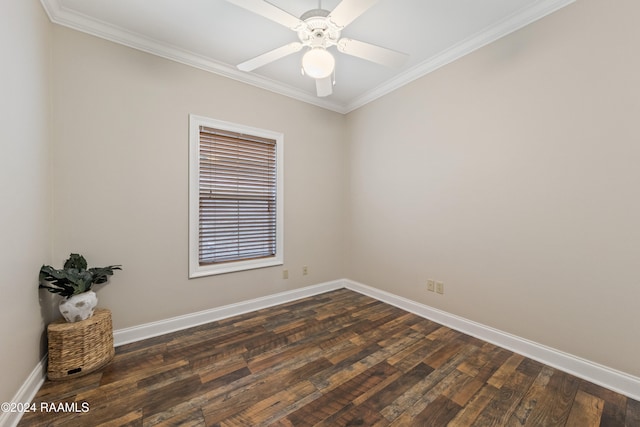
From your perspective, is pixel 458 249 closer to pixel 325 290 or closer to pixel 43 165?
pixel 325 290

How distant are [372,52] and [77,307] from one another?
9.18 ft

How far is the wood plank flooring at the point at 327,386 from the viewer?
4.66 feet

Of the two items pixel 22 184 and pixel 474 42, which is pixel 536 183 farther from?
pixel 22 184

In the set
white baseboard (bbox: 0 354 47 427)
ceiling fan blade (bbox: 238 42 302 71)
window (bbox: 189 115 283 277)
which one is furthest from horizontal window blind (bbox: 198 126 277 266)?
white baseboard (bbox: 0 354 47 427)

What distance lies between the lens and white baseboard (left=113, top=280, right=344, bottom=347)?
2.23 meters

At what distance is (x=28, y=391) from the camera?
1.52 m

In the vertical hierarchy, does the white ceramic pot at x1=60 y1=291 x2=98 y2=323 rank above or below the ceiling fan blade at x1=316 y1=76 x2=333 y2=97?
below

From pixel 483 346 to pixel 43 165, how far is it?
12.3 feet

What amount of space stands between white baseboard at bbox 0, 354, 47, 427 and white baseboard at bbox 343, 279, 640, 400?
3.10 meters

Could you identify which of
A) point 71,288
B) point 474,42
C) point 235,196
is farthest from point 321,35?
point 71,288

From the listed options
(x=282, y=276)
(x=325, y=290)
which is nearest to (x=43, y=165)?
(x=282, y=276)

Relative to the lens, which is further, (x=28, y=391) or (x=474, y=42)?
(x=474, y=42)

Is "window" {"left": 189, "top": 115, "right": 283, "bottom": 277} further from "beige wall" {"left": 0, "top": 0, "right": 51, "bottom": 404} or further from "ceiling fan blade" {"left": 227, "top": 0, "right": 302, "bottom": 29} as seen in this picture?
"ceiling fan blade" {"left": 227, "top": 0, "right": 302, "bottom": 29}

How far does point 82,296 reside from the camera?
182 centimetres
